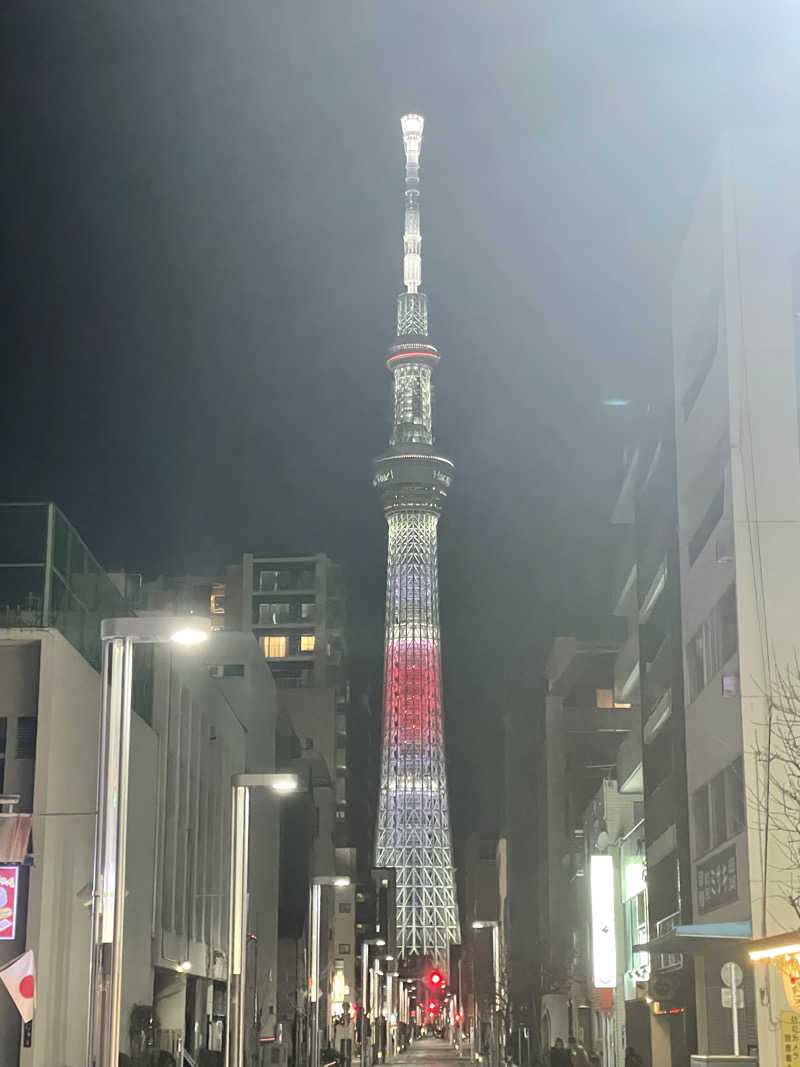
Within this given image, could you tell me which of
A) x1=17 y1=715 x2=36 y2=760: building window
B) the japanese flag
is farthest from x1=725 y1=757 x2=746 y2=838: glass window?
the japanese flag

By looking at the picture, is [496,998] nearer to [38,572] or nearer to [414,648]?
[414,648]

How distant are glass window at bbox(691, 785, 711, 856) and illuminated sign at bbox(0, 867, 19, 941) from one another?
17.1 metres

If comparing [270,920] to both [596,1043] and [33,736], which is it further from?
[33,736]

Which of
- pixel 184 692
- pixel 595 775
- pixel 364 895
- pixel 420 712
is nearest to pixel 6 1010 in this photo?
pixel 184 692

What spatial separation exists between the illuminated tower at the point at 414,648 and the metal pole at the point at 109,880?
150 metres

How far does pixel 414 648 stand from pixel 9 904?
5418 inches

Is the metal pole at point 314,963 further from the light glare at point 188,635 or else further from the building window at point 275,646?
the building window at point 275,646

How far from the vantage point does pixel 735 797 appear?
35.1m

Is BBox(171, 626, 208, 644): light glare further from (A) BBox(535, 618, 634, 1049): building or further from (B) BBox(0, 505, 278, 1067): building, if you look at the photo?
(A) BBox(535, 618, 634, 1049): building

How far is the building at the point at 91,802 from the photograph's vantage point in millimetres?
31109

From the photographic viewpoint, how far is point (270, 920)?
75.3 metres

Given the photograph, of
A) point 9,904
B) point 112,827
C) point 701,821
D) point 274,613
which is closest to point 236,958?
point 9,904

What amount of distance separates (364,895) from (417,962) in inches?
2565

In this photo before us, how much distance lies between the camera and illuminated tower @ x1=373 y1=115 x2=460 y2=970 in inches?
6599
